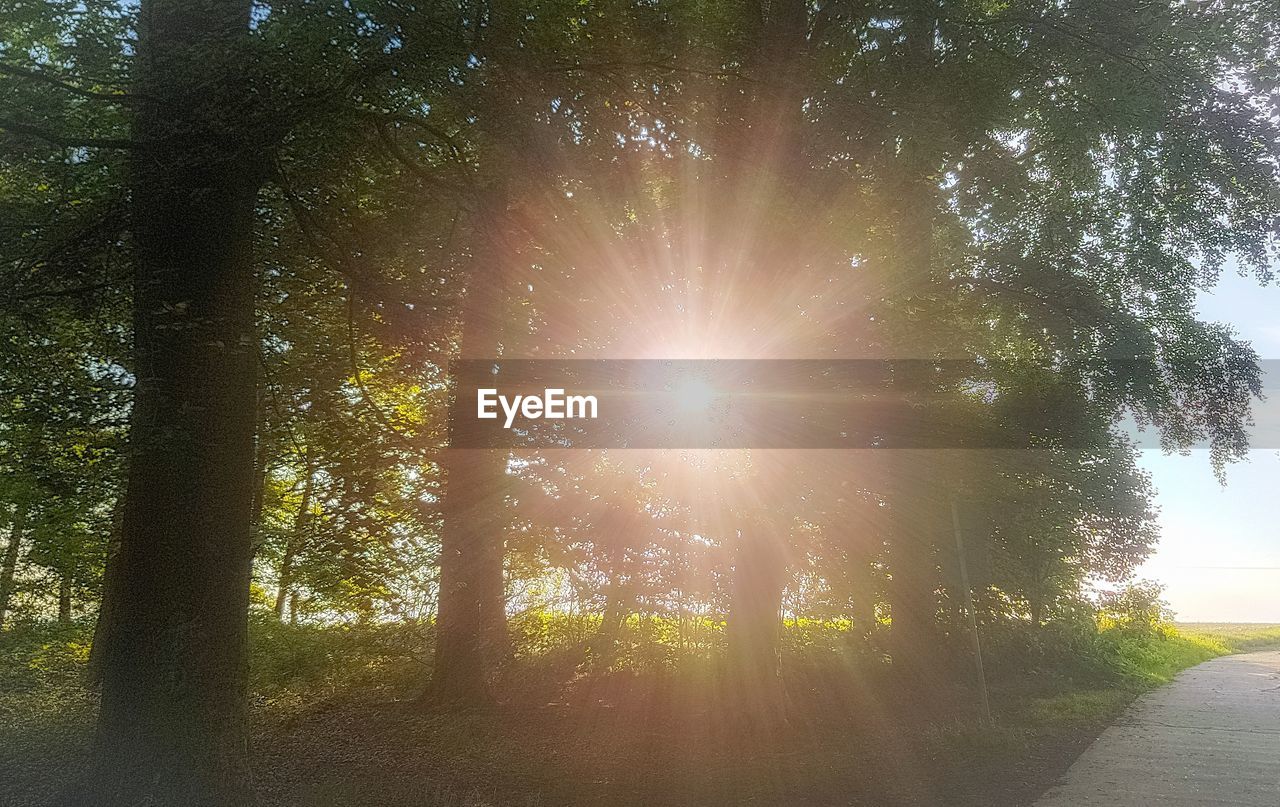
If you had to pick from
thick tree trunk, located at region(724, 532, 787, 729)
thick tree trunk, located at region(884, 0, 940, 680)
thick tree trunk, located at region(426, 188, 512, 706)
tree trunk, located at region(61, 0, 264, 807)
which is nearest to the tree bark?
thick tree trunk, located at region(426, 188, 512, 706)

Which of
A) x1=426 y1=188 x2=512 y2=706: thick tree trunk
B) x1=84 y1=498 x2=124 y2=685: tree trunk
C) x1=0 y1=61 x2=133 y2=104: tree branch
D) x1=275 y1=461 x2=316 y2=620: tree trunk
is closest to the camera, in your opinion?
x1=0 y1=61 x2=133 y2=104: tree branch

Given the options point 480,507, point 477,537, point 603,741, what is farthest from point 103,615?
point 603,741

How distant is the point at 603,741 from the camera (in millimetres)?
9266

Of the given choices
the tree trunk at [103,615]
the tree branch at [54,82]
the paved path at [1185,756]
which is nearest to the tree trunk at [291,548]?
the tree trunk at [103,615]

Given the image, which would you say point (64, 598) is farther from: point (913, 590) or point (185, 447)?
point (913, 590)

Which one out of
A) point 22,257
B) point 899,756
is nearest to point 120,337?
point 22,257

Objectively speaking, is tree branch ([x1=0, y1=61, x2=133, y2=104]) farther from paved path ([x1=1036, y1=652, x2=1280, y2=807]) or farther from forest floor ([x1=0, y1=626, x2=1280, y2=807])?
paved path ([x1=1036, y1=652, x2=1280, y2=807])

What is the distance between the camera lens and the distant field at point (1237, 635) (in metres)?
31.4

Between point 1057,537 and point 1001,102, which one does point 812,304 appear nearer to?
point 1001,102

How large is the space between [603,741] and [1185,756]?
720 centimetres

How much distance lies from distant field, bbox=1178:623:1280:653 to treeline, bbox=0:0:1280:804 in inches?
918

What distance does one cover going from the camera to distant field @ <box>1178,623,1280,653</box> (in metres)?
31.4

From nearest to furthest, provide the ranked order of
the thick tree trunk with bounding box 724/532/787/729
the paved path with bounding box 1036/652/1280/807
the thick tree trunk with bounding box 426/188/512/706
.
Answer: the paved path with bounding box 1036/652/1280/807 → the thick tree trunk with bounding box 426/188/512/706 → the thick tree trunk with bounding box 724/532/787/729

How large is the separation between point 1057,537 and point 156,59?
13.9 m
